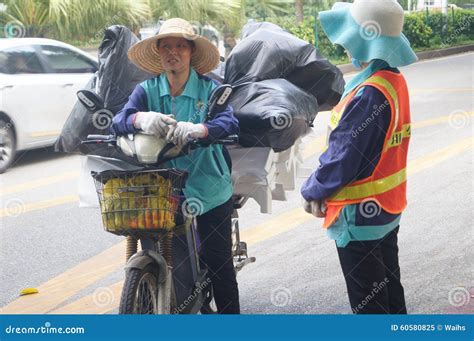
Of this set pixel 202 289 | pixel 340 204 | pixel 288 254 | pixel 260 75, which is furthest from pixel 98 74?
pixel 288 254

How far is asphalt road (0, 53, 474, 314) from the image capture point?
5395 millimetres

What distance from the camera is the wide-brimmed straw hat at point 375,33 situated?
3469mm

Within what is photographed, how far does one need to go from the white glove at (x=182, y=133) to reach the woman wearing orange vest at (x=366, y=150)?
0.49 m

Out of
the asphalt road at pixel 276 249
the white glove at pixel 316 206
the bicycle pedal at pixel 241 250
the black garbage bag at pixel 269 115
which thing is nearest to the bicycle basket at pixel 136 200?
the white glove at pixel 316 206

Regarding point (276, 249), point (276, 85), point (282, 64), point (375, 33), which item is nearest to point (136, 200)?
point (375, 33)

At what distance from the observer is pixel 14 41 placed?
35.2ft

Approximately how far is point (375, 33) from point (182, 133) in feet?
2.72

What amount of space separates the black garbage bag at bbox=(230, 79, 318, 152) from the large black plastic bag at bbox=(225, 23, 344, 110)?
0.76 ft

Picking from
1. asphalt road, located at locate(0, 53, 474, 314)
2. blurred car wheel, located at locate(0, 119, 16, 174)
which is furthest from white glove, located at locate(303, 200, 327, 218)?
blurred car wheel, located at locate(0, 119, 16, 174)

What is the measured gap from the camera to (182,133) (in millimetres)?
3613

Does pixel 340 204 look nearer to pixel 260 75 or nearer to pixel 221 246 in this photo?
pixel 221 246

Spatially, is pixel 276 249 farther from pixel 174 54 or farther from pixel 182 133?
pixel 182 133

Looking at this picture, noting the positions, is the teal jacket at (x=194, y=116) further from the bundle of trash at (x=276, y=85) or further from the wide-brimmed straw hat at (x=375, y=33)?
the wide-brimmed straw hat at (x=375, y=33)

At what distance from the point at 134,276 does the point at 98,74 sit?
1.36 meters
